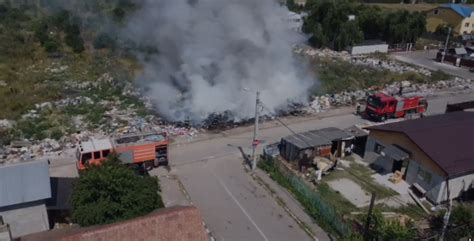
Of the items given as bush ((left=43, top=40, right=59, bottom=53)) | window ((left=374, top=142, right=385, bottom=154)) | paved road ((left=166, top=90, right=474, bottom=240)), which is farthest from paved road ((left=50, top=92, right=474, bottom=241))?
bush ((left=43, top=40, right=59, bottom=53))

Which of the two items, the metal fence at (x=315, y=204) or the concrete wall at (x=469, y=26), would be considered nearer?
the metal fence at (x=315, y=204)

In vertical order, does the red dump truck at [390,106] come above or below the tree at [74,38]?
below

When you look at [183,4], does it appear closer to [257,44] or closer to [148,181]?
[257,44]

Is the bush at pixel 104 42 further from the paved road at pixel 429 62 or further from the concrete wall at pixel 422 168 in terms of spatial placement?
the paved road at pixel 429 62

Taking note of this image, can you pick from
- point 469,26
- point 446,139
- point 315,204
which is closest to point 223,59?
point 315,204

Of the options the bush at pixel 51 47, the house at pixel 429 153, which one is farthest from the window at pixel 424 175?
the bush at pixel 51 47

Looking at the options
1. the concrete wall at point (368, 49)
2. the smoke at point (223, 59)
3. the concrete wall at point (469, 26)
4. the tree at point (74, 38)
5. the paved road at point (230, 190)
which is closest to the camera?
the paved road at point (230, 190)

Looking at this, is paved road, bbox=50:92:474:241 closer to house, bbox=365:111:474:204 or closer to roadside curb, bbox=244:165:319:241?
roadside curb, bbox=244:165:319:241
